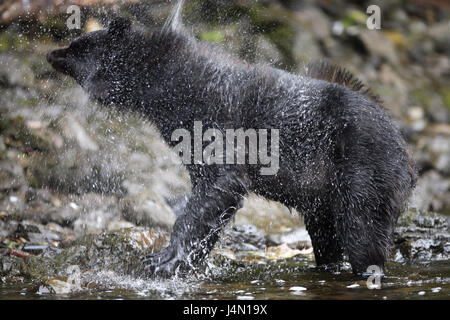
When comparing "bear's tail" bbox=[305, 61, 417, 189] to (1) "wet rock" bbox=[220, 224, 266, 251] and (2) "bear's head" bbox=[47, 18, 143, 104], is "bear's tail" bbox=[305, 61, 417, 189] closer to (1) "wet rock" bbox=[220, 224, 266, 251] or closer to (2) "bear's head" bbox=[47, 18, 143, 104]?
(2) "bear's head" bbox=[47, 18, 143, 104]

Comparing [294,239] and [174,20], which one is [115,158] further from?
[174,20]

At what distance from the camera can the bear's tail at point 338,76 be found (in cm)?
566

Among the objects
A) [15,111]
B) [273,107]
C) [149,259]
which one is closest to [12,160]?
[15,111]

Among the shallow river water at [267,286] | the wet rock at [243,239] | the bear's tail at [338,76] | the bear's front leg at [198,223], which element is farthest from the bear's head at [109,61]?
the wet rock at [243,239]

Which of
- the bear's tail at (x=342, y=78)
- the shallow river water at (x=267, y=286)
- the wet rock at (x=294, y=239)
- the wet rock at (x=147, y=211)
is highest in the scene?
the bear's tail at (x=342, y=78)

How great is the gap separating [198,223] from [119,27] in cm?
208

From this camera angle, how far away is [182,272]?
203 inches

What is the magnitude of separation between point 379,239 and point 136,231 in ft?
7.62

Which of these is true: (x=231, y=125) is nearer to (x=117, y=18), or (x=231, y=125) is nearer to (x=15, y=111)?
(x=117, y=18)

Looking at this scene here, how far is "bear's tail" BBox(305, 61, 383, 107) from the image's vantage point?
223 inches

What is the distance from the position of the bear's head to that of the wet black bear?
11 mm

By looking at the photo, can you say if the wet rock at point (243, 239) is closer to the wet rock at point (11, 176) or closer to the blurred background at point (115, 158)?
the blurred background at point (115, 158)

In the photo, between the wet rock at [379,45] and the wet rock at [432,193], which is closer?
the wet rock at [432,193]
